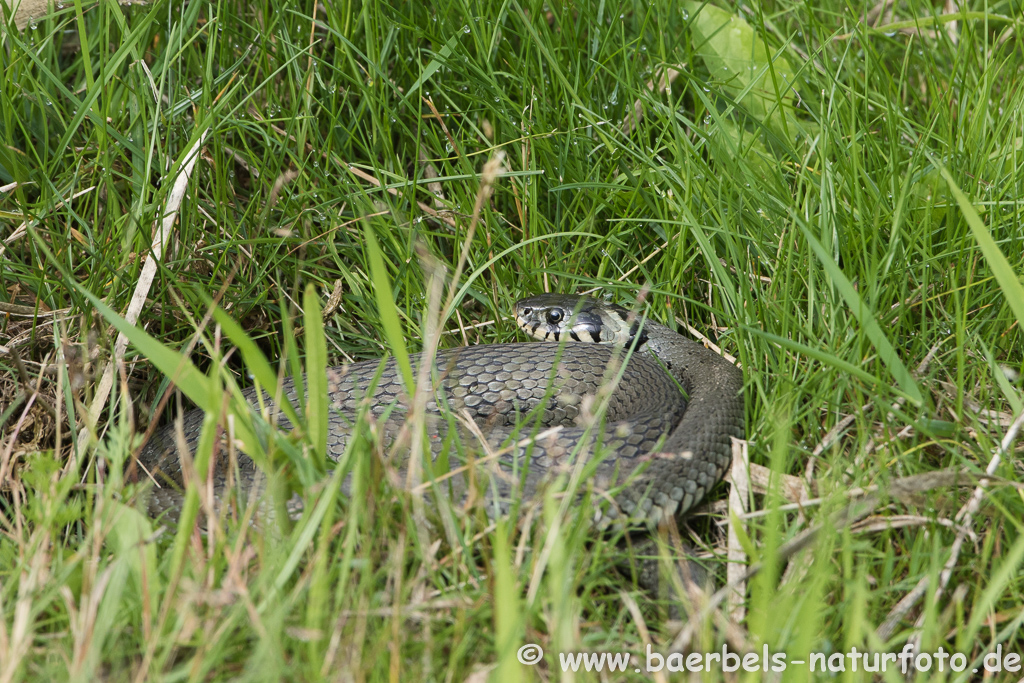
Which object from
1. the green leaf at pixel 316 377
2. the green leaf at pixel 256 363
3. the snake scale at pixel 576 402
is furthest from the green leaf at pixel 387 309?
the snake scale at pixel 576 402

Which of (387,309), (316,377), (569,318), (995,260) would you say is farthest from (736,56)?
(316,377)

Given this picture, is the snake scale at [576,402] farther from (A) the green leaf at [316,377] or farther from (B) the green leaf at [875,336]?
(B) the green leaf at [875,336]

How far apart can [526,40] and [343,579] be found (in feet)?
7.30

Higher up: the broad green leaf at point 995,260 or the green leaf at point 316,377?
the broad green leaf at point 995,260

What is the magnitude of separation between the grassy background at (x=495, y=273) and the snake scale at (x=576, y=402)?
12cm

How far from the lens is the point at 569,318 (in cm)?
334

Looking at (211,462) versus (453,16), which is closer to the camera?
(211,462)

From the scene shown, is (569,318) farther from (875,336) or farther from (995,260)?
(995,260)

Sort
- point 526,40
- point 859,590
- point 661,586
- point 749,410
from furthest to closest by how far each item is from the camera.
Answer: point 526,40, point 749,410, point 661,586, point 859,590

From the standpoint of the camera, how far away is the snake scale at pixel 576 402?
93.8 inches

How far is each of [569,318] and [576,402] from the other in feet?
1.20

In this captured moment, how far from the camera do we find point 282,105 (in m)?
3.59

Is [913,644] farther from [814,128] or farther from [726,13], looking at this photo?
[726,13]

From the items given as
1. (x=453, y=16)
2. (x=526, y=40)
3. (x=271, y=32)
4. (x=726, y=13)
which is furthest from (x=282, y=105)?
(x=726, y=13)
